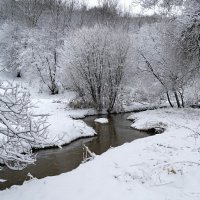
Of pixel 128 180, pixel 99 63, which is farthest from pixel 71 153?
pixel 99 63

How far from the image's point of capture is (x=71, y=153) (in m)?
13.3

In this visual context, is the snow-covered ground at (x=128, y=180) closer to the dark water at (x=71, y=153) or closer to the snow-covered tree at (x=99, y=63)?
the dark water at (x=71, y=153)

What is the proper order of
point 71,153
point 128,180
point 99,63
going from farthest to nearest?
point 99,63
point 71,153
point 128,180

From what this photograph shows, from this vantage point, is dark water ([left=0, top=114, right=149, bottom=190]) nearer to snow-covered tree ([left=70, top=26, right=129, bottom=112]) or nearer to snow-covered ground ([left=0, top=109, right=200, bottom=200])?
snow-covered ground ([left=0, top=109, right=200, bottom=200])

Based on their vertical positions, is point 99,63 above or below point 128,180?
above

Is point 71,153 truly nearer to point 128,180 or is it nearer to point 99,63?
point 128,180

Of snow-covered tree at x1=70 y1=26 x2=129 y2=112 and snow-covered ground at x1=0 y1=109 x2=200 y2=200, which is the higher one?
snow-covered tree at x1=70 y1=26 x2=129 y2=112

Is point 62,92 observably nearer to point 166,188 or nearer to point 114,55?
point 114,55

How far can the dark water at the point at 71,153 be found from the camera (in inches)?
409

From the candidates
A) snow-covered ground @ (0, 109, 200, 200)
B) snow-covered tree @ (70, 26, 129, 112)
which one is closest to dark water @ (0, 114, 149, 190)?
snow-covered ground @ (0, 109, 200, 200)

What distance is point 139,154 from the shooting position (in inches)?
367

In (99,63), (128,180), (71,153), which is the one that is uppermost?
(99,63)

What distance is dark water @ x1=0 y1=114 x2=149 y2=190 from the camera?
10.4 meters

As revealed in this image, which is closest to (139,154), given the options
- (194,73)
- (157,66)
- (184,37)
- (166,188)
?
(166,188)
